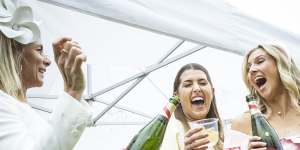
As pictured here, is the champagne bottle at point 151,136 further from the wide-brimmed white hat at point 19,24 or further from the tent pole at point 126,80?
the tent pole at point 126,80

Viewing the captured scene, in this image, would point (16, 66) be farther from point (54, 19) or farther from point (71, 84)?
point (54, 19)

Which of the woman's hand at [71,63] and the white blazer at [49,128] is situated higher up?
the woman's hand at [71,63]

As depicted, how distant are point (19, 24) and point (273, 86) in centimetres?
73

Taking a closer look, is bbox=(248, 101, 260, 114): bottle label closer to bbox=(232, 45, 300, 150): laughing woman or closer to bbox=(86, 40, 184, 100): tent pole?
bbox=(232, 45, 300, 150): laughing woman

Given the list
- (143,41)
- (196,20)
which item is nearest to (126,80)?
(143,41)

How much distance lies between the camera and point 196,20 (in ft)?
3.66

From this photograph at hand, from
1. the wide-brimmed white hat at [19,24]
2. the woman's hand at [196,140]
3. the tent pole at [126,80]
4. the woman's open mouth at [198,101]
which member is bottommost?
the woman's hand at [196,140]

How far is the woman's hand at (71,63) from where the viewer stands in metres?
0.70

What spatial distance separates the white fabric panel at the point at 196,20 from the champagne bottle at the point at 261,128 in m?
0.28

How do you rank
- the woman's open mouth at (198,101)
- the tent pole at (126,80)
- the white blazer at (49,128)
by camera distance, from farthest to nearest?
1. the tent pole at (126,80)
2. the woman's open mouth at (198,101)
3. the white blazer at (49,128)

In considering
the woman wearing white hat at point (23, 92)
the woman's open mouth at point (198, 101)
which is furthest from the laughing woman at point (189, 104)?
the woman wearing white hat at point (23, 92)

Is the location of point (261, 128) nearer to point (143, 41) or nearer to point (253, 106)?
point (253, 106)

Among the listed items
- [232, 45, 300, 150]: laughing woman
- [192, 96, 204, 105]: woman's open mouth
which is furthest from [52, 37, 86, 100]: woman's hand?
[232, 45, 300, 150]: laughing woman

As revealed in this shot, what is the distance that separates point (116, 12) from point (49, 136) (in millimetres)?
398
